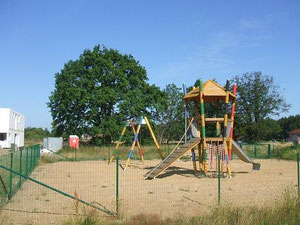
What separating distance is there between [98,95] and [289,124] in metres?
102

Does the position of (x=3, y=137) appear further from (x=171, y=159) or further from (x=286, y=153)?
(x=171, y=159)

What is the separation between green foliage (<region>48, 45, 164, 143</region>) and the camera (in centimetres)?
4578

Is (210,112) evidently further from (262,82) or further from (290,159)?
(290,159)

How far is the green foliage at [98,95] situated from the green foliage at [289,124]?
294 ft

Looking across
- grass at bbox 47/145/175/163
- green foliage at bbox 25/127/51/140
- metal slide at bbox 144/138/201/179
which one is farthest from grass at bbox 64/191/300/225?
green foliage at bbox 25/127/51/140

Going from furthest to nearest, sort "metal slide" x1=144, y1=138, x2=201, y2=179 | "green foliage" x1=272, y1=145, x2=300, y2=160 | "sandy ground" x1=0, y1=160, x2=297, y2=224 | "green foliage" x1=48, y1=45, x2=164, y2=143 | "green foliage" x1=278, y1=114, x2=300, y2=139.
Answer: "green foliage" x1=278, y1=114, x2=300, y2=139, "green foliage" x1=48, y1=45, x2=164, y2=143, "green foliage" x1=272, y1=145, x2=300, y2=160, "metal slide" x1=144, y1=138, x2=201, y2=179, "sandy ground" x1=0, y1=160, x2=297, y2=224

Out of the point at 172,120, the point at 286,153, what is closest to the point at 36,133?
the point at 172,120

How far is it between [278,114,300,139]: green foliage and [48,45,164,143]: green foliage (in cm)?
8951

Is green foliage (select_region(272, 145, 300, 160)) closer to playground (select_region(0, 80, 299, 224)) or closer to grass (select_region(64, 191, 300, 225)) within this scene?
playground (select_region(0, 80, 299, 224))

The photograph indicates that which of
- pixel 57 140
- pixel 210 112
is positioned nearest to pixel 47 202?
pixel 57 140

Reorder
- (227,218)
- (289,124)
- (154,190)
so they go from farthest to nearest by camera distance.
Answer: (289,124)
(154,190)
(227,218)

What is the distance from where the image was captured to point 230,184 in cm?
1382

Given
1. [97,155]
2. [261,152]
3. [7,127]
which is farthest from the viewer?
[7,127]

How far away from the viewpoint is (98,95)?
45125 mm
